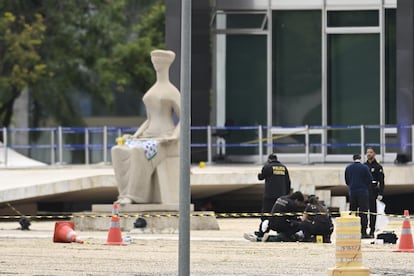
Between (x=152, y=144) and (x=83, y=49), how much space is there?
1142 inches

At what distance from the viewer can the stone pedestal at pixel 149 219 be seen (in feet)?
97.8

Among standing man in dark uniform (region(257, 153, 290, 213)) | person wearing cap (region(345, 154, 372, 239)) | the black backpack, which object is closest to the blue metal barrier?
standing man in dark uniform (region(257, 153, 290, 213))

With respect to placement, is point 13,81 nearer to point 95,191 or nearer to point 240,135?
point 240,135

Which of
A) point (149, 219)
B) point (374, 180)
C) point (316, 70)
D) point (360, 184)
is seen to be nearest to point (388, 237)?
point (360, 184)

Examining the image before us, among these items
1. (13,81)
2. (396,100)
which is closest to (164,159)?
(396,100)

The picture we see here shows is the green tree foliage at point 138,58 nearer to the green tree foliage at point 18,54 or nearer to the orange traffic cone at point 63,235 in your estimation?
the green tree foliage at point 18,54

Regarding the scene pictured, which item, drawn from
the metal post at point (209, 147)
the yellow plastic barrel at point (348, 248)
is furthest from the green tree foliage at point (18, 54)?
the yellow plastic barrel at point (348, 248)

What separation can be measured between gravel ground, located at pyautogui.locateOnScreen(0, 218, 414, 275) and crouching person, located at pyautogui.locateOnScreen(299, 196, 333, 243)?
0.30 metres

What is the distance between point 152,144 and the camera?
30.2m

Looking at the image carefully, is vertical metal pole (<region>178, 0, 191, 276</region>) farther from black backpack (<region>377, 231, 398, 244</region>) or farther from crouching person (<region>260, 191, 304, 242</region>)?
black backpack (<region>377, 231, 398, 244</region>)

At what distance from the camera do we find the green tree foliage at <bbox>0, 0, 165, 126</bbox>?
56.7m

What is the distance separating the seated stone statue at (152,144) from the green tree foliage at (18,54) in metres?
22.6

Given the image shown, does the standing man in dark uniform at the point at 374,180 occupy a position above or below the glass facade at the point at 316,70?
below

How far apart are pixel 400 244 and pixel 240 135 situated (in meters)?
18.3
